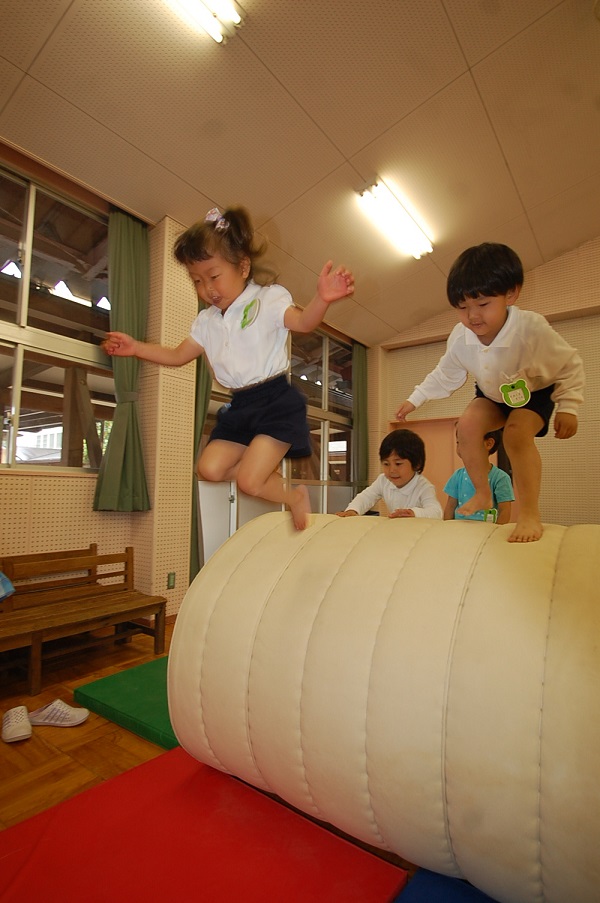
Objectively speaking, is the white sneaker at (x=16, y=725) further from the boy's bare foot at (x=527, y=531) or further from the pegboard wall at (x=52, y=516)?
the boy's bare foot at (x=527, y=531)

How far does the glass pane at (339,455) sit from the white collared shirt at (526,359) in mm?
5071

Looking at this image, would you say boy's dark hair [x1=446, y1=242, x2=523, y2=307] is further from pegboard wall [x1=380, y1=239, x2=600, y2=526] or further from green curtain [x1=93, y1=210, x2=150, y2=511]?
pegboard wall [x1=380, y1=239, x2=600, y2=526]

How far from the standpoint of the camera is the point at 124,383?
3.75 meters

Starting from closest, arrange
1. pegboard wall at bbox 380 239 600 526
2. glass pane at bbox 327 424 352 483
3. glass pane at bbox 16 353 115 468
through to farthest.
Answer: glass pane at bbox 16 353 115 468 → pegboard wall at bbox 380 239 600 526 → glass pane at bbox 327 424 352 483

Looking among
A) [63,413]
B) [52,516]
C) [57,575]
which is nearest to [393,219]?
[63,413]

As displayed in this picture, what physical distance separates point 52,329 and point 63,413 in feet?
2.09

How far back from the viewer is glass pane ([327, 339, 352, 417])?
6775mm

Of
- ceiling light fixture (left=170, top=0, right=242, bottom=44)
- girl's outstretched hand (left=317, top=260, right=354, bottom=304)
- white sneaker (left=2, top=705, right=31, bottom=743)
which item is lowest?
white sneaker (left=2, top=705, right=31, bottom=743)

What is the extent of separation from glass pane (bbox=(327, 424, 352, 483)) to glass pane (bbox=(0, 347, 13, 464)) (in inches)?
165

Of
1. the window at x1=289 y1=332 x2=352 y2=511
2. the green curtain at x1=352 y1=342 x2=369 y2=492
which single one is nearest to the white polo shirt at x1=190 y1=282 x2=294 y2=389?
the window at x1=289 y1=332 x2=352 y2=511

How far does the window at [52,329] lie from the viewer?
3311 mm

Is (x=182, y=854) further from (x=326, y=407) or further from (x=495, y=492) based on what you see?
(x=326, y=407)

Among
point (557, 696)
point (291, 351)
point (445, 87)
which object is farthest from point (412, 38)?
point (557, 696)

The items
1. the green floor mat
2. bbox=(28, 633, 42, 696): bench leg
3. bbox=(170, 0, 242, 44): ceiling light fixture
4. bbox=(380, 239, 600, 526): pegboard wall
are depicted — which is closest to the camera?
the green floor mat
